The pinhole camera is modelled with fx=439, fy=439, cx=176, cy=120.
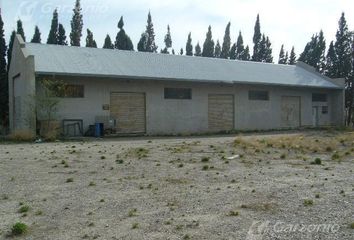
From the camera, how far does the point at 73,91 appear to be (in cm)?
2573

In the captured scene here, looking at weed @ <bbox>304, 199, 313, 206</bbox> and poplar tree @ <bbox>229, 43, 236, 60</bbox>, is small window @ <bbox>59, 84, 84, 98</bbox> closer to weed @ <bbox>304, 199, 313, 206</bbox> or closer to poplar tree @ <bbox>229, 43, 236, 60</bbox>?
weed @ <bbox>304, 199, 313, 206</bbox>

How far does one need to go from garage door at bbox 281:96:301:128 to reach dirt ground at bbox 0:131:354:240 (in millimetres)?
21325

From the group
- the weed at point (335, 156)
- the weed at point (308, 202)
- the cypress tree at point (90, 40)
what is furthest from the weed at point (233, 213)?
the cypress tree at point (90, 40)

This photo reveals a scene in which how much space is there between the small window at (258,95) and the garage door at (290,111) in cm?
175

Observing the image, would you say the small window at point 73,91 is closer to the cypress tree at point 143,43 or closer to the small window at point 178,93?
the small window at point 178,93

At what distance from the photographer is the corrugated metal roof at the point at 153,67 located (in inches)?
1032

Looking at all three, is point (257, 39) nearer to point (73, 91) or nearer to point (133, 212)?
point (73, 91)

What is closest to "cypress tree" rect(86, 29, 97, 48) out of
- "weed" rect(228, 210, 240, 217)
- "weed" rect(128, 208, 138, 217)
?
"weed" rect(128, 208, 138, 217)

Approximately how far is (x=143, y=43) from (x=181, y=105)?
2882 cm

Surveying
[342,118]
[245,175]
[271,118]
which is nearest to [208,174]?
[245,175]

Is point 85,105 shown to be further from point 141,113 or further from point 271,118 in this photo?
point 271,118

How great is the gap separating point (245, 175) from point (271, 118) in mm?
24119

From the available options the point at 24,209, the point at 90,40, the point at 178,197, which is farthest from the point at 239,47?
the point at 24,209

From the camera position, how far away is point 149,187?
8.83 meters
